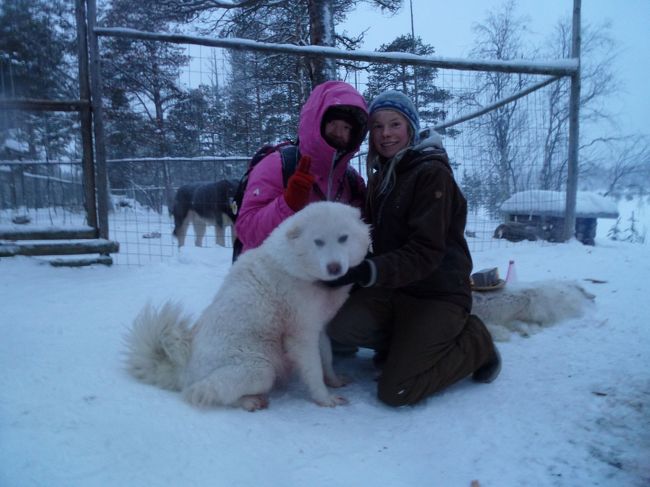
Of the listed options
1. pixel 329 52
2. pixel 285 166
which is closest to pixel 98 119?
pixel 329 52

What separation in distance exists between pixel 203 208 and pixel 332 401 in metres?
4.99

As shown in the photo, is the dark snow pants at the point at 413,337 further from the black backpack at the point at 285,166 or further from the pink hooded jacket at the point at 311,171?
the black backpack at the point at 285,166

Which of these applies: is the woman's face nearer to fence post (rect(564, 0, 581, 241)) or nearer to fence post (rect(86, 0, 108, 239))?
fence post (rect(86, 0, 108, 239))

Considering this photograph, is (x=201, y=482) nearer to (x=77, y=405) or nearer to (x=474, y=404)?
(x=77, y=405)

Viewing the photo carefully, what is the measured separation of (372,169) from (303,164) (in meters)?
0.52

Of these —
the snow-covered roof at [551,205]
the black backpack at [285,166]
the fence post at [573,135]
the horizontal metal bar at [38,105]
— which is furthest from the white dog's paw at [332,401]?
the snow-covered roof at [551,205]

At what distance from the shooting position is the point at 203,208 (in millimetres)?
6379

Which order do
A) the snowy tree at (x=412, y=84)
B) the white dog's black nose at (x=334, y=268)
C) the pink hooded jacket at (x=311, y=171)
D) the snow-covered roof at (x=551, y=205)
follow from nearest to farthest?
the white dog's black nose at (x=334, y=268), the pink hooded jacket at (x=311, y=171), the snowy tree at (x=412, y=84), the snow-covered roof at (x=551, y=205)

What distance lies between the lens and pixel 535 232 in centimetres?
618

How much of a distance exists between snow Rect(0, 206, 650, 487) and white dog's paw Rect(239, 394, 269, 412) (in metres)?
0.04

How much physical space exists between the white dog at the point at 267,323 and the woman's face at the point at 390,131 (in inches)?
21.9

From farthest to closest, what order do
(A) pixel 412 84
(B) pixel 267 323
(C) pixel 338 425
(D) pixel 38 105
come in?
(A) pixel 412 84 < (D) pixel 38 105 < (B) pixel 267 323 < (C) pixel 338 425

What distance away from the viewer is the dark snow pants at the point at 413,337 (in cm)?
201

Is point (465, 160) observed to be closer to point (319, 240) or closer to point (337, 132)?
point (337, 132)
